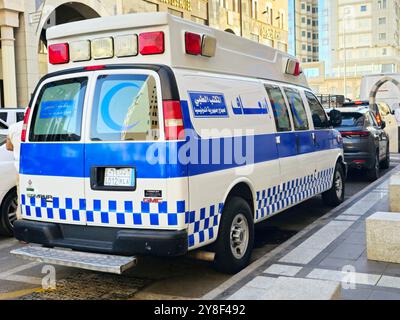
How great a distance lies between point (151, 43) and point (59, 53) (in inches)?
44.0

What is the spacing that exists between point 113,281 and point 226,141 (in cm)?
181

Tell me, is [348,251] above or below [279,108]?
below

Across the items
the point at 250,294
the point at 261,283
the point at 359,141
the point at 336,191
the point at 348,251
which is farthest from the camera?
the point at 359,141

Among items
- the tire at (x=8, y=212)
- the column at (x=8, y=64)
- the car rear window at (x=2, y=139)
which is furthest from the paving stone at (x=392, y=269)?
the column at (x=8, y=64)

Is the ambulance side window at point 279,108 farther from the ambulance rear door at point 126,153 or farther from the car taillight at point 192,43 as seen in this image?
the ambulance rear door at point 126,153

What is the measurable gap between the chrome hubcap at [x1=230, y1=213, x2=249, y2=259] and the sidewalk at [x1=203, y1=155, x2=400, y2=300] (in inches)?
8.4

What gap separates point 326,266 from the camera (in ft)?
18.0

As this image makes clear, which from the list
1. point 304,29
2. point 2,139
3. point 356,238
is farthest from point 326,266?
point 304,29

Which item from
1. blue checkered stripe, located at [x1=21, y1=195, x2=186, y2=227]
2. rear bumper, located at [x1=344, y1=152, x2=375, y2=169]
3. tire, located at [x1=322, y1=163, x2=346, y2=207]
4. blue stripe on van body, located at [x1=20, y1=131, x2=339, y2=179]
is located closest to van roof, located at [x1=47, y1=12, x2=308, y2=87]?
blue stripe on van body, located at [x1=20, y1=131, x2=339, y2=179]

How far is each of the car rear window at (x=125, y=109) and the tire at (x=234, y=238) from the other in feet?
3.97

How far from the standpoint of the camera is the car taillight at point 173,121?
14.6 ft

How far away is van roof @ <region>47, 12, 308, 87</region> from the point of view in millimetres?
4676

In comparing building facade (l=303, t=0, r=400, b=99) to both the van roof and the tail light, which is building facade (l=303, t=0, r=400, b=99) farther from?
the van roof

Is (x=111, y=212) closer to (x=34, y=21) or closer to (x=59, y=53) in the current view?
(x=59, y=53)
